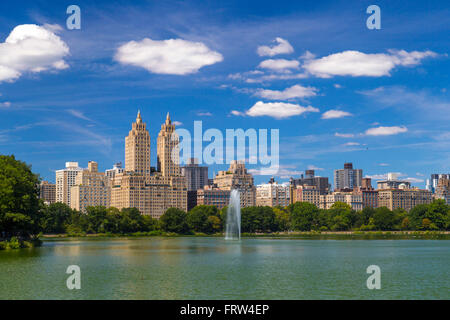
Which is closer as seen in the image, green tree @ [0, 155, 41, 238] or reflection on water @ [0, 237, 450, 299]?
reflection on water @ [0, 237, 450, 299]

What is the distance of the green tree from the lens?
86.2m

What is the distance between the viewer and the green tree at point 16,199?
86.2m

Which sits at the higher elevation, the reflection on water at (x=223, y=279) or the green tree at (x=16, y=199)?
the green tree at (x=16, y=199)

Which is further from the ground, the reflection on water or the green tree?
the green tree

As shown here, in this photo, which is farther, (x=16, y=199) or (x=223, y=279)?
(x=16, y=199)

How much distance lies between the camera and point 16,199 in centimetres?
8862

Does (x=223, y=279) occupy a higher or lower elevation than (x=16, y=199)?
lower

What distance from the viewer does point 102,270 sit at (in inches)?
2250

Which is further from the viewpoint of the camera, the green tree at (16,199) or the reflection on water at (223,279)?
the green tree at (16,199)
